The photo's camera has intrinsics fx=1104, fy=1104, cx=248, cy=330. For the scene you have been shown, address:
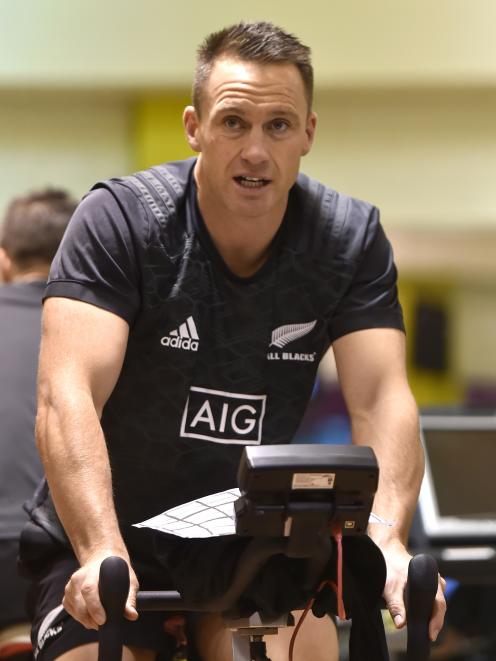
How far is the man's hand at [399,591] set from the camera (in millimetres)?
1620

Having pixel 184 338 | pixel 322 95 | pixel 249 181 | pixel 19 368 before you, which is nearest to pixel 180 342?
pixel 184 338

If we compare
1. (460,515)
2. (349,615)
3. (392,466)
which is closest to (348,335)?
(392,466)

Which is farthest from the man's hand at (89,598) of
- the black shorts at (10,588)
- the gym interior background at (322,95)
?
the gym interior background at (322,95)

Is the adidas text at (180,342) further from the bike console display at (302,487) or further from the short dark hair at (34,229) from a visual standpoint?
the short dark hair at (34,229)

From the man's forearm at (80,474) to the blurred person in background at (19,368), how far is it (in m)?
0.87

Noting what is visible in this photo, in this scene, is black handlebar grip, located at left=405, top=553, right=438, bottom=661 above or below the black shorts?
above

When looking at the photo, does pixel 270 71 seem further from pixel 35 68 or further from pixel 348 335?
pixel 35 68

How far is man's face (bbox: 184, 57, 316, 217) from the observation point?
2014 mm

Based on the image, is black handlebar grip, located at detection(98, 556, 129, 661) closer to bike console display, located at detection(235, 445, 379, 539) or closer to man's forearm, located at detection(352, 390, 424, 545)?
bike console display, located at detection(235, 445, 379, 539)

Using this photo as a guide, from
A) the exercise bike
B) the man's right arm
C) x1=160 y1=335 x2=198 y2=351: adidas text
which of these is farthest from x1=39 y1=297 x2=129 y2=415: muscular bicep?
the exercise bike

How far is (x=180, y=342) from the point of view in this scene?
2.06 m

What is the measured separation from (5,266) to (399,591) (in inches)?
69.3

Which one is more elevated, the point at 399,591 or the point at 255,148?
the point at 255,148

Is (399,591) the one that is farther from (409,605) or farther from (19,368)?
(19,368)
